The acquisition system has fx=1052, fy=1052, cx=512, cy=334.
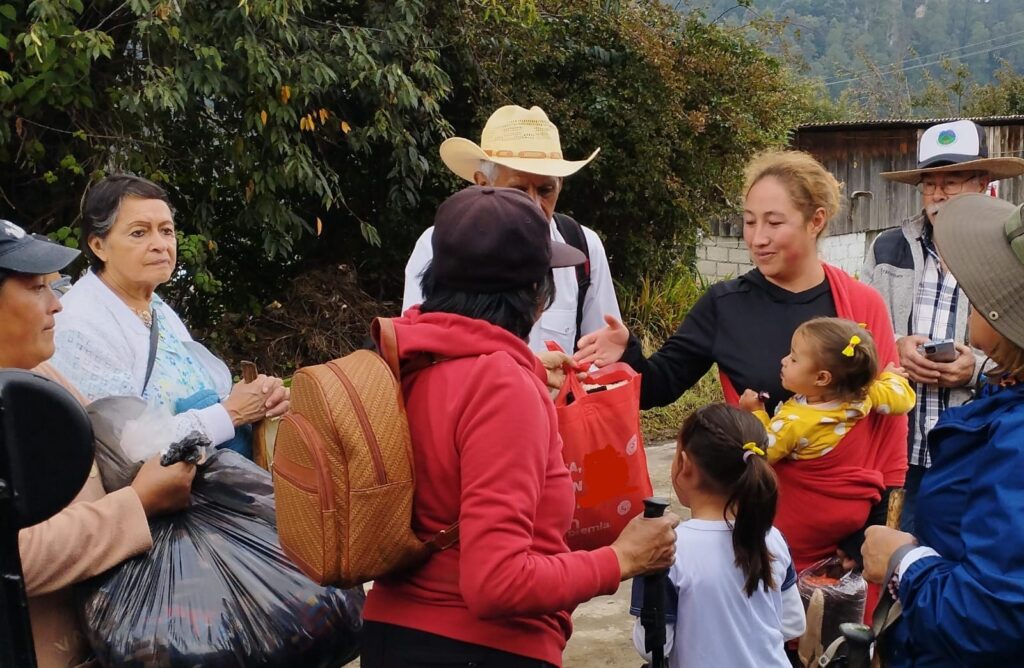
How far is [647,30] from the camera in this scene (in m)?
9.08

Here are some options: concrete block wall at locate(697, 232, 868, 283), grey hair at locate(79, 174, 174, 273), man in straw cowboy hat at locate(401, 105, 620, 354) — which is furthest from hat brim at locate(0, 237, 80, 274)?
concrete block wall at locate(697, 232, 868, 283)

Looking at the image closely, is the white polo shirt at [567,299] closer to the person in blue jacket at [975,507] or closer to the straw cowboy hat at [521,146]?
the straw cowboy hat at [521,146]

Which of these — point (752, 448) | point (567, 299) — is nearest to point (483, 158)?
point (567, 299)

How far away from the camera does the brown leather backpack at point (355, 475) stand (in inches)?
73.9

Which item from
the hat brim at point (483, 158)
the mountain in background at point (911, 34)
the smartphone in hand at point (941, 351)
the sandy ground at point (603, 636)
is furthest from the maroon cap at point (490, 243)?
the mountain in background at point (911, 34)

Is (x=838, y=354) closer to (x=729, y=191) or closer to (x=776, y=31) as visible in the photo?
(x=729, y=191)

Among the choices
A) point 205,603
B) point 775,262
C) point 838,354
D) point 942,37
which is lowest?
point 205,603

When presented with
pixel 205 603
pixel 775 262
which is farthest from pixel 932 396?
pixel 205 603

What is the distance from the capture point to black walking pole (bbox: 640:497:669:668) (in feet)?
7.42

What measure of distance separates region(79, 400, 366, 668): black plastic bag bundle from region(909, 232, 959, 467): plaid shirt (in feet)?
6.75

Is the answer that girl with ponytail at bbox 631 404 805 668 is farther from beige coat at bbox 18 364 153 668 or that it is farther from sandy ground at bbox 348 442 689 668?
sandy ground at bbox 348 442 689 668

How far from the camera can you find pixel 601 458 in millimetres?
2656

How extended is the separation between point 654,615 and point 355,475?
2.66 feet

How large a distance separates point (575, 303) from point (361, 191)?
5.38m
